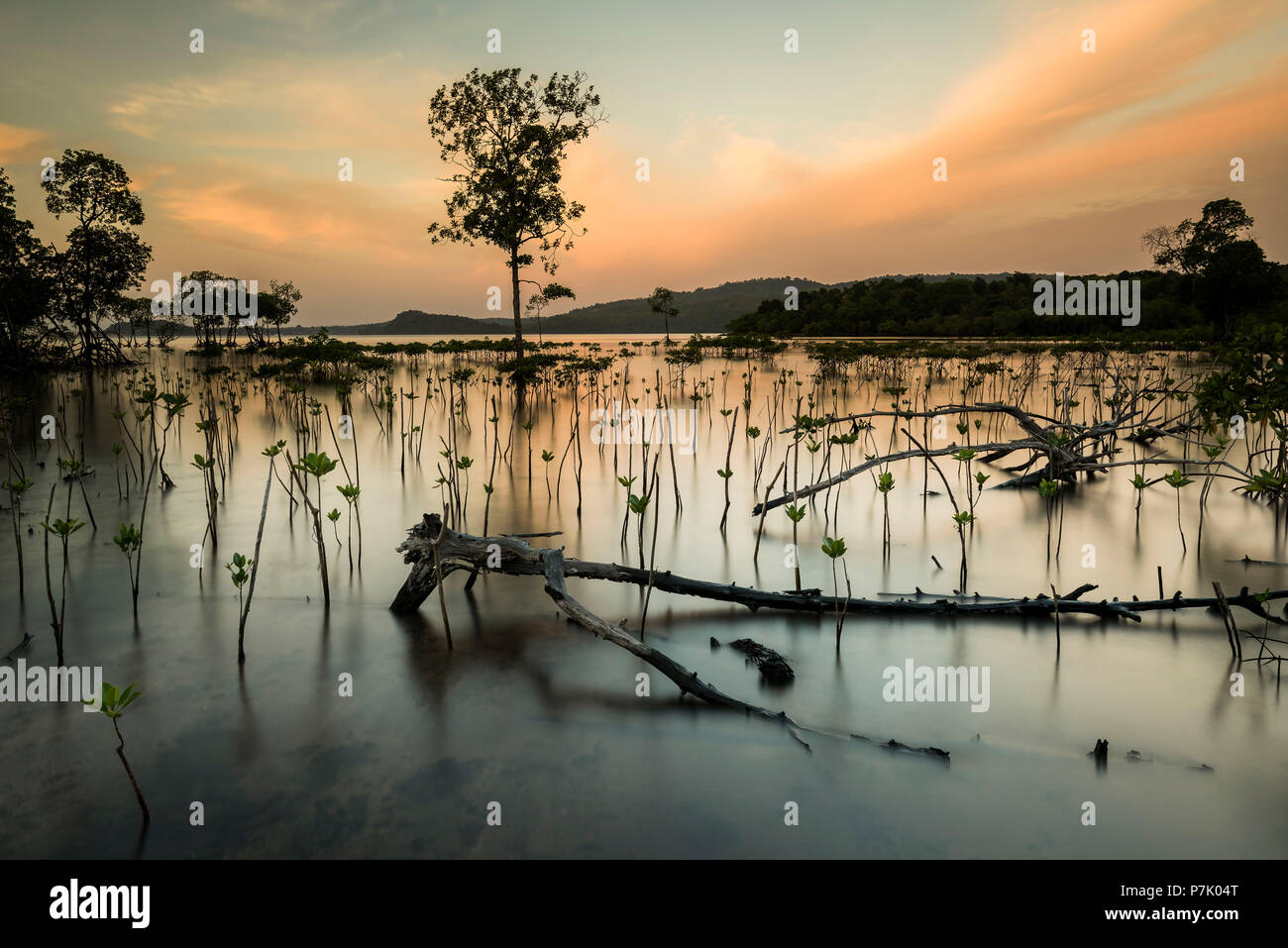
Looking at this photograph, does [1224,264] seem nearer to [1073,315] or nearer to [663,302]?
[1073,315]

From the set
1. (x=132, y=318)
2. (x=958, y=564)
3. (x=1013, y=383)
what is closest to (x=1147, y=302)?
(x=1013, y=383)

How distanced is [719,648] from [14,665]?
4.66m

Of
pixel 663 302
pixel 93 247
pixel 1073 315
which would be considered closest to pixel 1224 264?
pixel 1073 315

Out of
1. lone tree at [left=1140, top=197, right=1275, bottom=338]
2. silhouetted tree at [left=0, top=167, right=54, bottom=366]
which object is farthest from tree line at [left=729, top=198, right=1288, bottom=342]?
silhouetted tree at [left=0, top=167, right=54, bottom=366]

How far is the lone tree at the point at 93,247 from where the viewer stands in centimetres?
2666

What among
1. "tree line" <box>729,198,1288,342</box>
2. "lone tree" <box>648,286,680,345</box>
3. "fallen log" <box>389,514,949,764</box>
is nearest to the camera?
"fallen log" <box>389,514,949,764</box>

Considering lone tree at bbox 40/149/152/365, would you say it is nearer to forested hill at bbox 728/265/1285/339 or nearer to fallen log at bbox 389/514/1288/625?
fallen log at bbox 389/514/1288/625

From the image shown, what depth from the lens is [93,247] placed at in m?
28.4

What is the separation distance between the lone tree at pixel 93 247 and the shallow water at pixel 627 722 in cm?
2943

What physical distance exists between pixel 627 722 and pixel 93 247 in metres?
36.4

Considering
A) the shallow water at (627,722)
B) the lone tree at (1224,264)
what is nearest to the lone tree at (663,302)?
the lone tree at (1224,264)

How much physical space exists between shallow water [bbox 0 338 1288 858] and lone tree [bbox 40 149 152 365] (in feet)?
96.6

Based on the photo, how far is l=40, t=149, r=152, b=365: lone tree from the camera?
26.7 meters

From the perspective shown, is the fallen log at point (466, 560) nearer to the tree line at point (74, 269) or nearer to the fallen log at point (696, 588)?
the fallen log at point (696, 588)
